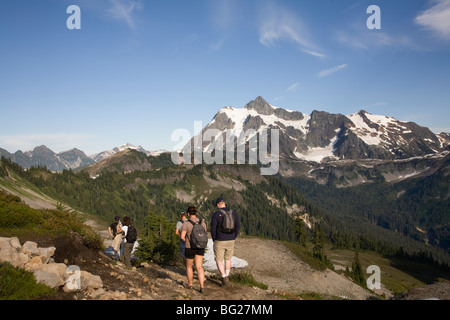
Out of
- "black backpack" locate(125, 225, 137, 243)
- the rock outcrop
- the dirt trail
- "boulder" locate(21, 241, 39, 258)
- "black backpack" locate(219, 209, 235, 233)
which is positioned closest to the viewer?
the rock outcrop

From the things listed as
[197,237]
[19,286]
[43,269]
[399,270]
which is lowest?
[399,270]

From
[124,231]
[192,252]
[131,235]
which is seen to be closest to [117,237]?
[124,231]

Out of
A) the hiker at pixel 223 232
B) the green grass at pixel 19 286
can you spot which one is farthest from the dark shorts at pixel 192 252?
the green grass at pixel 19 286

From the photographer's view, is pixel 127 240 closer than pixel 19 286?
No

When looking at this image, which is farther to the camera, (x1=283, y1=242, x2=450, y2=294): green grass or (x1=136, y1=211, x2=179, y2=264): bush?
(x1=283, y1=242, x2=450, y2=294): green grass

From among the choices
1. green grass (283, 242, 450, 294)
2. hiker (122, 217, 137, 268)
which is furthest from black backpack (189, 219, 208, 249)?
green grass (283, 242, 450, 294)

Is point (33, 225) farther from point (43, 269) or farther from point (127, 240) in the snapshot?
point (43, 269)

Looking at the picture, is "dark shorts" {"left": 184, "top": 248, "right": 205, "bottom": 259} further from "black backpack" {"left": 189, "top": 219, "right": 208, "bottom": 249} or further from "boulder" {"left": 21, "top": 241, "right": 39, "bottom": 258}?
"boulder" {"left": 21, "top": 241, "right": 39, "bottom": 258}

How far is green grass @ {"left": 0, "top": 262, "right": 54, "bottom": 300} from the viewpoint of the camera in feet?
28.2

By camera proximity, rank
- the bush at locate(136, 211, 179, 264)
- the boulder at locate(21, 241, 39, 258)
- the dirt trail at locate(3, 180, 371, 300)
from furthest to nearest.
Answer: the bush at locate(136, 211, 179, 264), the dirt trail at locate(3, 180, 371, 300), the boulder at locate(21, 241, 39, 258)

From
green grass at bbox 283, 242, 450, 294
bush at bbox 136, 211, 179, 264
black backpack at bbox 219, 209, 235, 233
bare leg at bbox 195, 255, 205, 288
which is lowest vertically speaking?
green grass at bbox 283, 242, 450, 294

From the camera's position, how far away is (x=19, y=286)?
29.5 ft

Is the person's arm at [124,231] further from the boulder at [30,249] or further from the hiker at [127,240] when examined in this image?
the boulder at [30,249]
